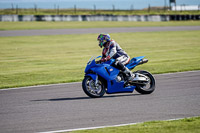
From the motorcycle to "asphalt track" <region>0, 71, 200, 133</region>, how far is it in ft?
0.68

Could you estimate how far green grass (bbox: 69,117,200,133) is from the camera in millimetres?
6215

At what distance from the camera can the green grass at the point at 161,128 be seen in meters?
6.21

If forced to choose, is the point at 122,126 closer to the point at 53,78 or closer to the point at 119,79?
the point at 119,79

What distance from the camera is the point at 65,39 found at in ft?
91.0

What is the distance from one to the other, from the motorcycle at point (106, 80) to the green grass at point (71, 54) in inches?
130

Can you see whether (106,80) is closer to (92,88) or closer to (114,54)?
(92,88)

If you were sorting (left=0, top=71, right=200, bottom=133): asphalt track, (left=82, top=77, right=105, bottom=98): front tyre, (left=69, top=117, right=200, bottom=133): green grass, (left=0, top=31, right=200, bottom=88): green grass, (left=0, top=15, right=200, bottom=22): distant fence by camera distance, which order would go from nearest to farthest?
(left=69, top=117, right=200, bottom=133): green grass < (left=0, top=71, right=200, bottom=133): asphalt track < (left=82, top=77, right=105, bottom=98): front tyre < (left=0, top=31, right=200, bottom=88): green grass < (left=0, top=15, right=200, bottom=22): distant fence

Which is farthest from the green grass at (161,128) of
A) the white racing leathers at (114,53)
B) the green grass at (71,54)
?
the green grass at (71,54)

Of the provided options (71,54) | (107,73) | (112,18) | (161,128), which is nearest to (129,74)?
(107,73)

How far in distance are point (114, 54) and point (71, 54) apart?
11.1 meters

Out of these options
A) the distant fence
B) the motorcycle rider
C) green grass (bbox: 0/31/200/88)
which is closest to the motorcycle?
the motorcycle rider

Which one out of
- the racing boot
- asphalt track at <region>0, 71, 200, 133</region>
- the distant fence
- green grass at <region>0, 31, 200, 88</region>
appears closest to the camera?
asphalt track at <region>0, 71, 200, 133</region>

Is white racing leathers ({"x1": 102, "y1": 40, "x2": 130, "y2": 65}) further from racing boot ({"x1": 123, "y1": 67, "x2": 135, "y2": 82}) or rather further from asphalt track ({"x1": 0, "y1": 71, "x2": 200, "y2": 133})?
asphalt track ({"x1": 0, "y1": 71, "x2": 200, "y2": 133})

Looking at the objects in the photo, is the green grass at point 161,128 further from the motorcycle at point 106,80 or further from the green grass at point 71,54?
the green grass at point 71,54
